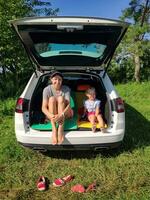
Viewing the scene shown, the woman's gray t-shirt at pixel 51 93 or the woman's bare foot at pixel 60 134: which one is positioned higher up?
the woman's gray t-shirt at pixel 51 93

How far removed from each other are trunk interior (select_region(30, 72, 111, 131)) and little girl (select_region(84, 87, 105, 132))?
0.34ft

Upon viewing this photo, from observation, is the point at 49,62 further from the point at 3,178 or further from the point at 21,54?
the point at 21,54

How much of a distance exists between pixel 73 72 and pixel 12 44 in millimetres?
8378

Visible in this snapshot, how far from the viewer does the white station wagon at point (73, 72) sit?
5496 millimetres

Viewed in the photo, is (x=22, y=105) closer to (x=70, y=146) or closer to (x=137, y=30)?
(x=70, y=146)

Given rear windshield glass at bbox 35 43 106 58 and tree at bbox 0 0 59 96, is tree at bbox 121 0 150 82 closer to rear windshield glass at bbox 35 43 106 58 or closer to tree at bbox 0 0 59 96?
tree at bbox 0 0 59 96

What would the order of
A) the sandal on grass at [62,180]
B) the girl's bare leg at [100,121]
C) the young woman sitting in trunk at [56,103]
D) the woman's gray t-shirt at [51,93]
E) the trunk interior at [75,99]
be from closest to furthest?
the sandal on grass at [62,180] < the young woman sitting in trunk at [56,103] < the girl's bare leg at [100,121] < the trunk interior at [75,99] < the woman's gray t-shirt at [51,93]

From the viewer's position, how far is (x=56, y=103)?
611cm

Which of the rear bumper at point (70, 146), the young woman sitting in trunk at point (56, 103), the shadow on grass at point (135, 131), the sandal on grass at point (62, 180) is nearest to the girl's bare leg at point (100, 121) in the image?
the rear bumper at point (70, 146)

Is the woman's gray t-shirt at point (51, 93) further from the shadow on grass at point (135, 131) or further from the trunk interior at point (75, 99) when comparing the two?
the shadow on grass at point (135, 131)

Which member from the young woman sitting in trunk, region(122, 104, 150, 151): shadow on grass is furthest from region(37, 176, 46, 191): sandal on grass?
region(122, 104, 150, 151): shadow on grass

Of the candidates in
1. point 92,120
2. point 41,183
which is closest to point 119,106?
point 92,120

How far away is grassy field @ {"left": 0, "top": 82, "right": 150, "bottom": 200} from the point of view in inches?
195

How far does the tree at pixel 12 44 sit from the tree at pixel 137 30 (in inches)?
147
